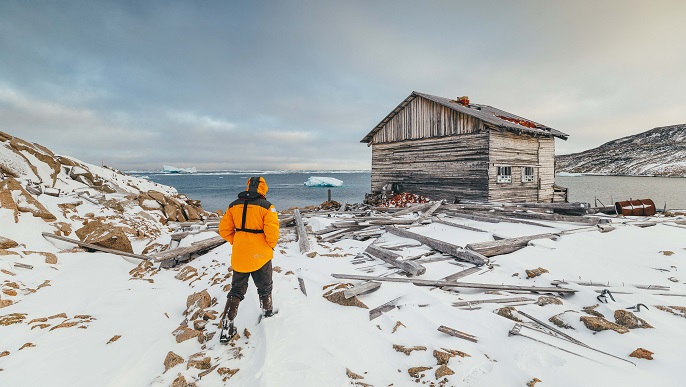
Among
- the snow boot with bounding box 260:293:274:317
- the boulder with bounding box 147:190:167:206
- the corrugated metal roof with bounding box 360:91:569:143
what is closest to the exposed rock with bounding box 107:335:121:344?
the snow boot with bounding box 260:293:274:317

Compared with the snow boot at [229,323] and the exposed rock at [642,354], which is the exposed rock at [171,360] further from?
the exposed rock at [642,354]

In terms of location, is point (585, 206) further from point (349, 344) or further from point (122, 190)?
point (122, 190)

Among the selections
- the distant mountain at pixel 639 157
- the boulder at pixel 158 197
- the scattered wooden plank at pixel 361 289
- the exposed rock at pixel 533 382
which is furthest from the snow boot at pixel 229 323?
the distant mountain at pixel 639 157

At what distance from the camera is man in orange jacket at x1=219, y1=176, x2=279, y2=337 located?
170 inches

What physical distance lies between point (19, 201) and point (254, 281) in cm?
1106

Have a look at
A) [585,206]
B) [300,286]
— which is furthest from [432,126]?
[300,286]

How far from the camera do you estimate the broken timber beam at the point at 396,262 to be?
20.1 ft

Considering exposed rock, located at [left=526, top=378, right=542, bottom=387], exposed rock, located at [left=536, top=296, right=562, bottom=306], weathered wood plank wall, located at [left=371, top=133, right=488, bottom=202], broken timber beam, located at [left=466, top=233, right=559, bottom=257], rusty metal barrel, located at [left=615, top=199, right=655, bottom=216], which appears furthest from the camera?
weathered wood plank wall, located at [left=371, top=133, right=488, bottom=202]

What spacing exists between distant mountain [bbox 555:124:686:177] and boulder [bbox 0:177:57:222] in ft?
478

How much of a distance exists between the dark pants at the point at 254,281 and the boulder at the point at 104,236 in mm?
6852

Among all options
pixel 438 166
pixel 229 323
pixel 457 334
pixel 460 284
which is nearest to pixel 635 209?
pixel 438 166

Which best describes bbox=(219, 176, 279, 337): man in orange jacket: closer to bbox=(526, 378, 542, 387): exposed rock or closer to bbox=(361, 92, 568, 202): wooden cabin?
bbox=(526, 378, 542, 387): exposed rock

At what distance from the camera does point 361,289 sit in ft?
16.4

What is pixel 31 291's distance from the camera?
604cm
